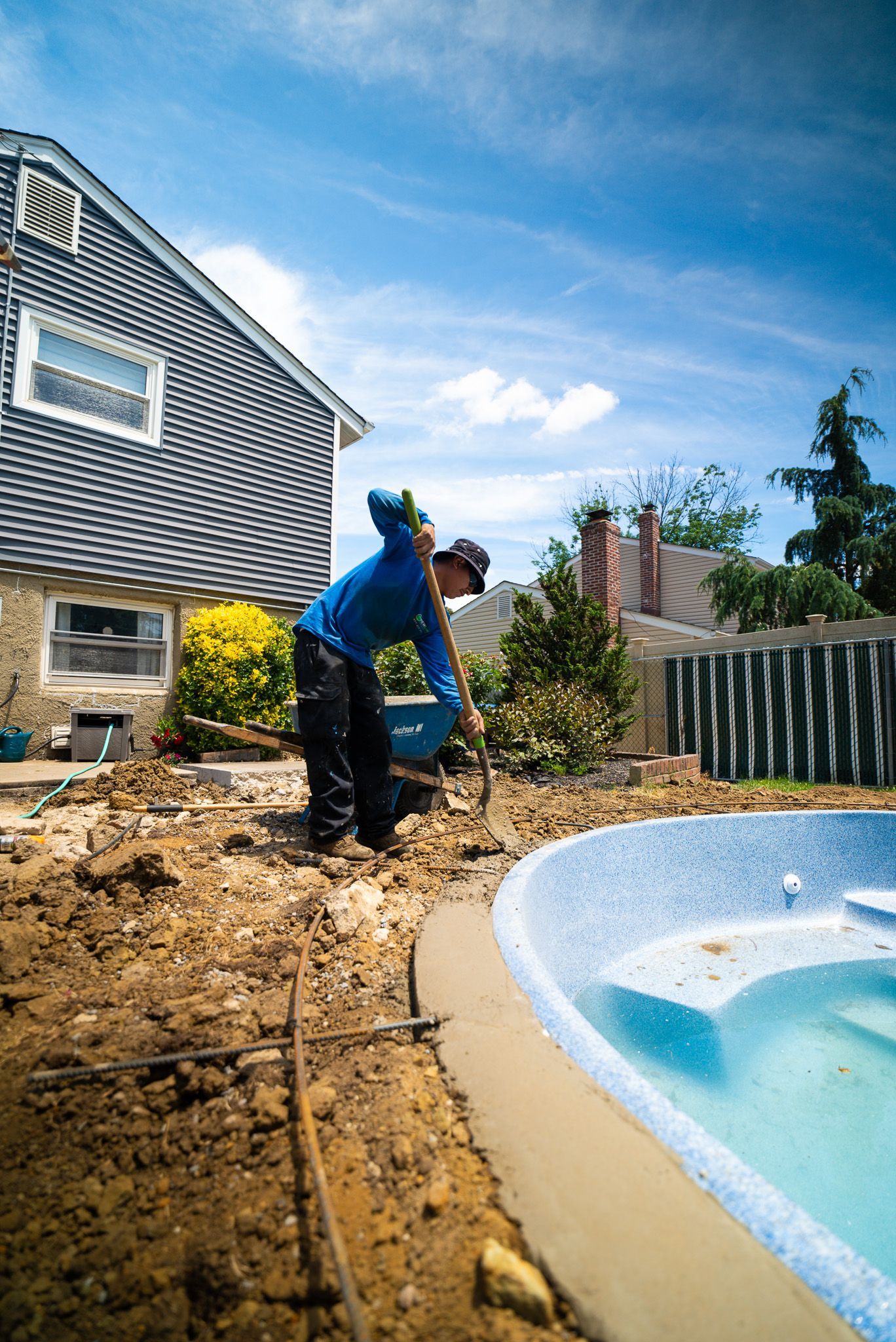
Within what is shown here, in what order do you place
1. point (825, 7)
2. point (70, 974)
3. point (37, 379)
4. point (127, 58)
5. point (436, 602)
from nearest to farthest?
1. point (70, 974)
2. point (436, 602)
3. point (825, 7)
4. point (127, 58)
5. point (37, 379)

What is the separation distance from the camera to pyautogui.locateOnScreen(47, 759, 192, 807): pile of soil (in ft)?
14.9

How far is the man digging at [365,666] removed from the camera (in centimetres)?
318

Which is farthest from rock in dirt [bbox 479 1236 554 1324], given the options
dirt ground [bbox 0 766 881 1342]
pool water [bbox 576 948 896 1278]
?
pool water [bbox 576 948 896 1278]

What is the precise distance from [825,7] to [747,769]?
24.8 feet

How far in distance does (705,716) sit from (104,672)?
762cm

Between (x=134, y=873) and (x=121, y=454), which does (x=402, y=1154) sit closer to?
(x=134, y=873)

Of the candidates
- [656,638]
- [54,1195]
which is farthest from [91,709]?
[656,638]

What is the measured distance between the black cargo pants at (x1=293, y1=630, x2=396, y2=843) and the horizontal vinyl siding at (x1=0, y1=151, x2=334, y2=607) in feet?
16.8

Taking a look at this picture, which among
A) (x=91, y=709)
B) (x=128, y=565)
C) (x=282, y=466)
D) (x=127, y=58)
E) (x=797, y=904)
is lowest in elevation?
(x=797, y=904)

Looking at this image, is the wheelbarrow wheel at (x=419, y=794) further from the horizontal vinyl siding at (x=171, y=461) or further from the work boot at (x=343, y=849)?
the horizontal vinyl siding at (x=171, y=461)

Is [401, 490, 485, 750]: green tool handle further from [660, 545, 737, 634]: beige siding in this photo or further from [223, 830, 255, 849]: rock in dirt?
[660, 545, 737, 634]: beige siding

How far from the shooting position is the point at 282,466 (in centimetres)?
878

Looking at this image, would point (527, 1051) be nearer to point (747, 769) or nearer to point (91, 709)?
point (91, 709)

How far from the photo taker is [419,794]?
445 centimetres
